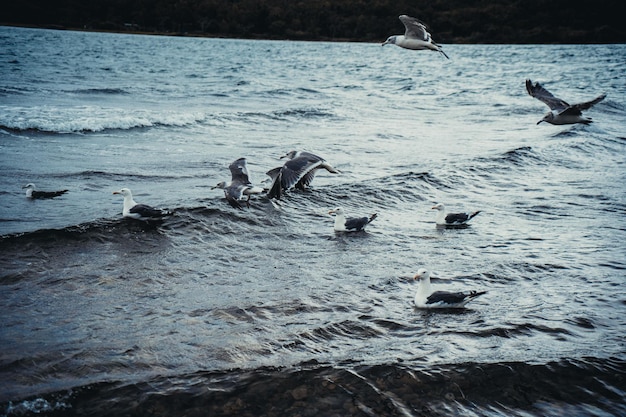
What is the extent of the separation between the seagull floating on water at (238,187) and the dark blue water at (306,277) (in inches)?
12.6

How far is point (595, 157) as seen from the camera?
15312 millimetres

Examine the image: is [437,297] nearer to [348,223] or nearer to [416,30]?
[348,223]

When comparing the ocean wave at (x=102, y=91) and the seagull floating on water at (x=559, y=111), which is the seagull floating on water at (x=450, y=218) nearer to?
the seagull floating on water at (x=559, y=111)

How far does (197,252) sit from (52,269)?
5.93 ft

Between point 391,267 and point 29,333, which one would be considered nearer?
point 29,333

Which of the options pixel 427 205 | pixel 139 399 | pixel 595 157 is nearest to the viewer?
pixel 139 399


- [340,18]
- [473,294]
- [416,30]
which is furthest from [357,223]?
[340,18]

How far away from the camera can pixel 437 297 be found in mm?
6387

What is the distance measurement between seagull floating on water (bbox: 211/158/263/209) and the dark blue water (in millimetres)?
321

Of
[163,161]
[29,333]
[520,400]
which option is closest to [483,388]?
[520,400]

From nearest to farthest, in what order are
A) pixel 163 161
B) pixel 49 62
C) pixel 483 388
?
pixel 483 388 < pixel 163 161 < pixel 49 62

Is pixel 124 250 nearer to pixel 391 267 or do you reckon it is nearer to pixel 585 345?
pixel 391 267

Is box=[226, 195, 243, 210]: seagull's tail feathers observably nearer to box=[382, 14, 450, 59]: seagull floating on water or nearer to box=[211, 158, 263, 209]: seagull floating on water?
box=[211, 158, 263, 209]: seagull floating on water

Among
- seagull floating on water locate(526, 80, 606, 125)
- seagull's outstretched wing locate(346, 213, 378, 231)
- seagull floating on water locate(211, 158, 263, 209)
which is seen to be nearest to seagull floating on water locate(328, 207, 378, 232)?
seagull's outstretched wing locate(346, 213, 378, 231)
